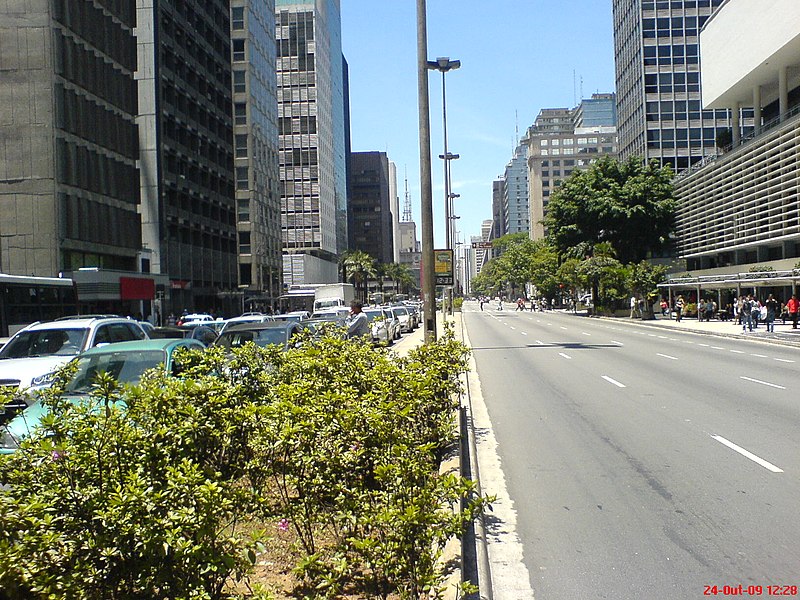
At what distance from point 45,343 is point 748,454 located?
12750mm

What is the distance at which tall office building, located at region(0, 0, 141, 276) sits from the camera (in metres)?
41.2

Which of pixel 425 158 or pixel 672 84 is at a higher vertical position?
pixel 672 84

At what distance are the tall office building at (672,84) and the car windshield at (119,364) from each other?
84.6 metres

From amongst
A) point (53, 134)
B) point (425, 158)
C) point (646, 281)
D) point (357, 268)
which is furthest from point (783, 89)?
point (357, 268)

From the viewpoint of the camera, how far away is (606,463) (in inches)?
383

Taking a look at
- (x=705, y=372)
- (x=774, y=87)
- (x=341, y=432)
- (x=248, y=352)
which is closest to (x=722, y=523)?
(x=341, y=432)

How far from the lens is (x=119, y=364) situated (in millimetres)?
10289

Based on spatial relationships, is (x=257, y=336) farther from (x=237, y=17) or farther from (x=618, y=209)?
(x=237, y=17)

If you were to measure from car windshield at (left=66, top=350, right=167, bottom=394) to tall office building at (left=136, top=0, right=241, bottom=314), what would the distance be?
49203 mm

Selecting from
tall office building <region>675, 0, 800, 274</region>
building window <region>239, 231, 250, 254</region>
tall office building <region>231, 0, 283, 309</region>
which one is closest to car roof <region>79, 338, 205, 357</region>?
tall office building <region>675, 0, 800, 274</region>

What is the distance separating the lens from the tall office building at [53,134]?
41.2m

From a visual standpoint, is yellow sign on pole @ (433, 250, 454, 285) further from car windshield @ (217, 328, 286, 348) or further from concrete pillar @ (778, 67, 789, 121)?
concrete pillar @ (778, 67, 789, 121)

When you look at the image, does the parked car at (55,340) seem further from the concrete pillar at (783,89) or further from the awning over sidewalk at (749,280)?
the concrete pillar at (783,89)

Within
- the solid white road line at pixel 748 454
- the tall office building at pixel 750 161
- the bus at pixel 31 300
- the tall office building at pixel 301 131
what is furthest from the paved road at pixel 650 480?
the tall office building at pixel 301 131
